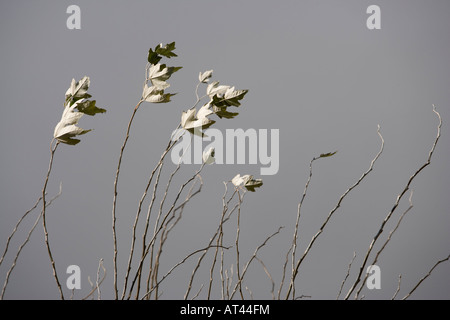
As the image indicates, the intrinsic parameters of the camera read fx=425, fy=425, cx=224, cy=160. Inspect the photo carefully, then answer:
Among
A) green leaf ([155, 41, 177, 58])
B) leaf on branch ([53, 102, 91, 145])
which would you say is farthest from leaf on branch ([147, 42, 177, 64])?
leaf on branch ([53, 102, 91, 145])

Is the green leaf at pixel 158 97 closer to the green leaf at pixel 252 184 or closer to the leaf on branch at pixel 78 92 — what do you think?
the leaf on branch at pixel 78 92

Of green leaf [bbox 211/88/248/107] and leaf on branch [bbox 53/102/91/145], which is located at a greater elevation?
green leaf [bbox 211/88/248/107]

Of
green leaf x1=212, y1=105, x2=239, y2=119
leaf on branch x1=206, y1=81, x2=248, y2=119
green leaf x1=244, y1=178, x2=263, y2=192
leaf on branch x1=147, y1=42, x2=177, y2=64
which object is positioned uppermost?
leaf on branch x1=147, y1=42, x2=177, y2=64

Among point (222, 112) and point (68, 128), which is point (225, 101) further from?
point (68, 128)

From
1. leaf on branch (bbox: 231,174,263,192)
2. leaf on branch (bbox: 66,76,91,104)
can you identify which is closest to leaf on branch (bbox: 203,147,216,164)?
leaf on branch (bbox: 231,174,263,192)

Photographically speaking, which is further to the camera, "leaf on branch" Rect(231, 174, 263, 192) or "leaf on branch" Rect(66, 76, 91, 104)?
"leaf on branch" Rect(231, 174, 263, 192)

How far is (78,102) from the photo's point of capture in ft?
1.46

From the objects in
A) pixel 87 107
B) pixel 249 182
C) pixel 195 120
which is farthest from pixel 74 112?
pixel 249 182

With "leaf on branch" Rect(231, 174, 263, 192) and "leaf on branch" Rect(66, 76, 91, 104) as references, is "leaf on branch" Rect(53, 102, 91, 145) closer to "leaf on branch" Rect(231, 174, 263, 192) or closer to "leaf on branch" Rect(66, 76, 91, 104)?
"leaf on branch" Rect(66, 76, 91, 104)

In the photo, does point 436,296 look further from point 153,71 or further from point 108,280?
point 153,71
